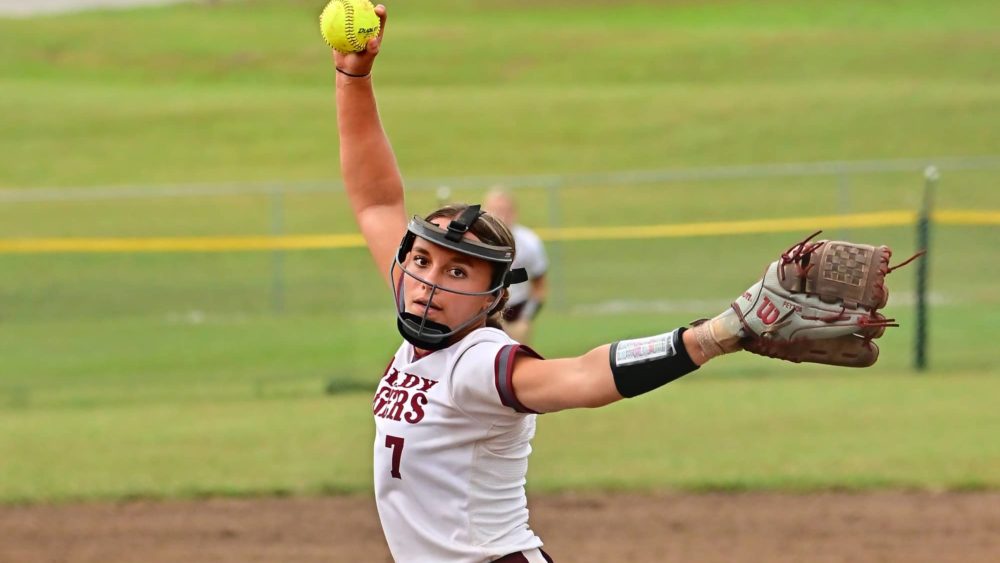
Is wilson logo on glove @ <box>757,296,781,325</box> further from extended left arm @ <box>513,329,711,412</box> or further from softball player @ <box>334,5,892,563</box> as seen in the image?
extended left arm @ <box>513,329,711,412</box>

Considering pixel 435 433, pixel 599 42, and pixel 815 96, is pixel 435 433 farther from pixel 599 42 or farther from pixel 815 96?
pixel 599 42

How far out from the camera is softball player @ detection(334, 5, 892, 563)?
2920 mm

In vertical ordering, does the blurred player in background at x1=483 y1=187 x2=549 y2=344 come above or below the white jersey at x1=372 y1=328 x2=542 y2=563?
below

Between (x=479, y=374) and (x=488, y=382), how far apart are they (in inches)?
1.5

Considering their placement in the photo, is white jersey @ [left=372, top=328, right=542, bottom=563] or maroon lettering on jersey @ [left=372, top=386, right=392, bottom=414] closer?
white jersey @ [left=372, top=328, right=542, bottom=563]

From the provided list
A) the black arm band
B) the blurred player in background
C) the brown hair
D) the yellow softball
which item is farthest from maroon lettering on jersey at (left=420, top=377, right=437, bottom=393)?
the blurred player in background

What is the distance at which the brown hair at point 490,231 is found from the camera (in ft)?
11.3

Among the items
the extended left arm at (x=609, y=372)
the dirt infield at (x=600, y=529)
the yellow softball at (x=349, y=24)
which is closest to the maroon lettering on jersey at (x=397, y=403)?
the extended left arm at (x=609, y=372)

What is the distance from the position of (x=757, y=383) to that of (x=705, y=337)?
999cm

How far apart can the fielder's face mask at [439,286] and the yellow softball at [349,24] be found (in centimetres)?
102

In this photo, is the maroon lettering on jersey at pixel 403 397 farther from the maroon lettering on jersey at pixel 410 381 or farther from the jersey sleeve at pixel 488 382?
the jersey sleeve at pixel 488 382

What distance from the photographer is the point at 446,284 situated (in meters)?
3.39

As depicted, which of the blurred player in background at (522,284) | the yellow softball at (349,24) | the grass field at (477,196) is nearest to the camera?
the yellow softball at (349,24)

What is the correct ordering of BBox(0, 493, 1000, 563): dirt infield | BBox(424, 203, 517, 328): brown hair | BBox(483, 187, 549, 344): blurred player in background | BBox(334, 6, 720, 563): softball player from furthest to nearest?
BBox(483, 187, 549, 344): blurred player in background, BBox(0, 493, 1000, 563): dirt infield, BBox(424, 203, 517, 328): brown hair, BBox(334, 6, 720, 563): softball player
